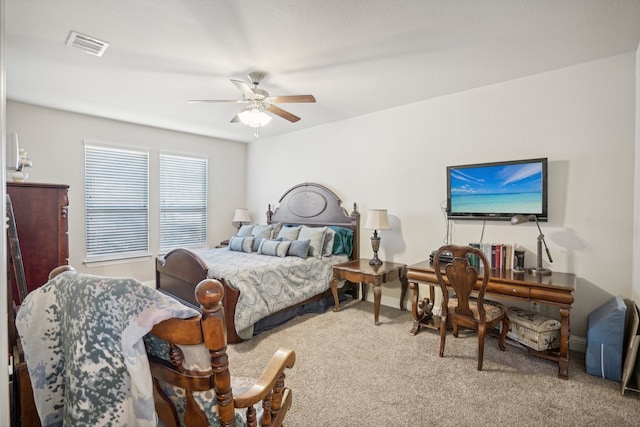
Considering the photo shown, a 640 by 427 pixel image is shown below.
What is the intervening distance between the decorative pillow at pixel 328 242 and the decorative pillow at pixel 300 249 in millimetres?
342

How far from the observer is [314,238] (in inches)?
167

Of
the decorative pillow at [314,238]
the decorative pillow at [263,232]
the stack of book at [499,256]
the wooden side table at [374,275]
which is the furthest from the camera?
the decorative pillow at [263,232]

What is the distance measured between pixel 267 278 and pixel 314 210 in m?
1.80

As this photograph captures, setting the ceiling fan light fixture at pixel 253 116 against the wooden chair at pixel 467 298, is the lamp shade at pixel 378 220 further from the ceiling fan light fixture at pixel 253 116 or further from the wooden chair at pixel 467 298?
the ceiling fan light fixture at pixel 253 116

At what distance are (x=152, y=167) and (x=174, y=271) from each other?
2.24 m

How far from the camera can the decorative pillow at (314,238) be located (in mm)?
4156

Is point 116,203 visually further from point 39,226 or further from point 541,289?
point 541,289

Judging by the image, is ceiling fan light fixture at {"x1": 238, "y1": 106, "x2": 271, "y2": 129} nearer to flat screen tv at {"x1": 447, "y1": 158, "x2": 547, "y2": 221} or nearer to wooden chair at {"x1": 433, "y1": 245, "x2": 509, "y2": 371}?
wooden chair at {"x1": 433, "y1": 245, "x2": 509, "y2": 371}

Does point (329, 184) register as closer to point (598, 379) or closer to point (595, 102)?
point (595, 102)

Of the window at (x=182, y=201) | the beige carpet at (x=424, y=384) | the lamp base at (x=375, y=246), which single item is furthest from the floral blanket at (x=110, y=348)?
the window at (x=182, y=201)

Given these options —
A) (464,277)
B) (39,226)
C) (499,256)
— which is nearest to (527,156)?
(499,256)

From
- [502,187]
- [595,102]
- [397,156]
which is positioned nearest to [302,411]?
[502,187]

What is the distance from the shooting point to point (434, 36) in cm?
238

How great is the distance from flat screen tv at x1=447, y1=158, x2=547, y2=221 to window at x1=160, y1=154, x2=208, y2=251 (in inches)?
166
